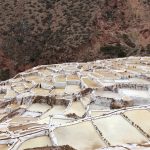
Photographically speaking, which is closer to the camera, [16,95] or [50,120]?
[50,120]

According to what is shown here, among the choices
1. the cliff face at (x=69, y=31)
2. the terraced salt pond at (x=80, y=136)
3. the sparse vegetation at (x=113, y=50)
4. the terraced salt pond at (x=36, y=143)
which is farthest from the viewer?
the cliff face at (x=69, y=31)

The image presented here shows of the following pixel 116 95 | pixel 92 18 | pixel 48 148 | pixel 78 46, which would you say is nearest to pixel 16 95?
pixel 116 95

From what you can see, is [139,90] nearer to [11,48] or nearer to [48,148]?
[48,148]

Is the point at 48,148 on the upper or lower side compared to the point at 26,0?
lower

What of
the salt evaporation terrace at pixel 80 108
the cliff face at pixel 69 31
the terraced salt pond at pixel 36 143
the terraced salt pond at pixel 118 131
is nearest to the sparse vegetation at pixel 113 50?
the cliff face at pixel 69 31

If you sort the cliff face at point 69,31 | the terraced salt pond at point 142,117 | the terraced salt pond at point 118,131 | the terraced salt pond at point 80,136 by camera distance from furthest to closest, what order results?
the cliff face at point 69,31 < the terraced salt pond at point 142,117 < the terraced salt pond at point 118,131 < the terraced salt pond at point 80,136

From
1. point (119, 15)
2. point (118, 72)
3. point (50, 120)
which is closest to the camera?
point (50, 120)

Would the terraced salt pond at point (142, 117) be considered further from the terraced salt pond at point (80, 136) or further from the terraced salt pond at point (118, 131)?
the terraced salt pond at point (80, 136)

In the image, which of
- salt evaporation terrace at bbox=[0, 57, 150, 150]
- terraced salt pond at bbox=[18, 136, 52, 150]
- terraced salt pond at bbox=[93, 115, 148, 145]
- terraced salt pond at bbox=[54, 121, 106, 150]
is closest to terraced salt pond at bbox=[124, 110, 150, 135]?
salt evaporation terrace at bbox=[0, 57, 150, 150]
